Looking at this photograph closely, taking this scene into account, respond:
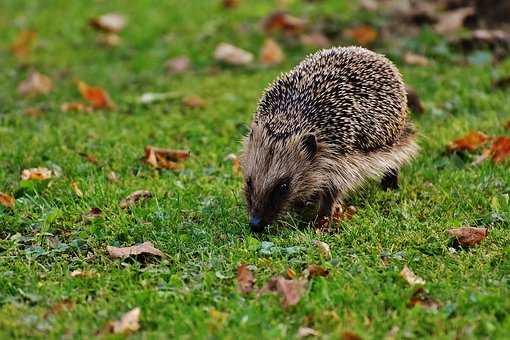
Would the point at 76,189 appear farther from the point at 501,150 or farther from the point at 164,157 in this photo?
the point at 501,150

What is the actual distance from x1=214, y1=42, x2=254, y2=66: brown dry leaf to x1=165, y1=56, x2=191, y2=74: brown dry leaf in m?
0.38

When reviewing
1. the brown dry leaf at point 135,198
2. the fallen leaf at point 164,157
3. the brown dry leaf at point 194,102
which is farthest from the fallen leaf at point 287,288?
the brown dry leaf at point 194,102

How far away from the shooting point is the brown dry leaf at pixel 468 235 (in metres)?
5.48

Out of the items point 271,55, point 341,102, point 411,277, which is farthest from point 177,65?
point 411,277

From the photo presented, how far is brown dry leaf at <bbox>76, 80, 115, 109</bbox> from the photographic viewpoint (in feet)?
30.0

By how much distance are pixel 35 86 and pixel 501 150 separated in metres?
5.32

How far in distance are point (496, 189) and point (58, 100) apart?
203 inches

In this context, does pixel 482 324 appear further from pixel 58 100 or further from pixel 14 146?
pixel 58 100

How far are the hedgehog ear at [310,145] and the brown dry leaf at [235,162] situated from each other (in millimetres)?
1129

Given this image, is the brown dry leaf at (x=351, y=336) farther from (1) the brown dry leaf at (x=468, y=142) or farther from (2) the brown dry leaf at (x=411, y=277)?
(1) the brown dry leaf at (x=468, y=142)

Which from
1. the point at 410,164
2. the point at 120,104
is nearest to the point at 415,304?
the point at 410,164

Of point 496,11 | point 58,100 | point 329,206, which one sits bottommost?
point 58,100

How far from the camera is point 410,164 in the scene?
7.14 m

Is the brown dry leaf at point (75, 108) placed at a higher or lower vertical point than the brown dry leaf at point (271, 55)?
lower
